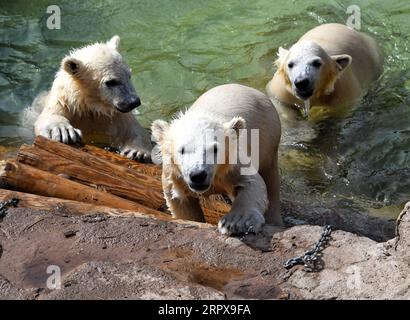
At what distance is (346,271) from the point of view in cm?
362

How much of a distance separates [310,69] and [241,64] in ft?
5.66

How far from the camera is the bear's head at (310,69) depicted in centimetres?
696

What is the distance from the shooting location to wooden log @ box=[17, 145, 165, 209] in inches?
206

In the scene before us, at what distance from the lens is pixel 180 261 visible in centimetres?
382

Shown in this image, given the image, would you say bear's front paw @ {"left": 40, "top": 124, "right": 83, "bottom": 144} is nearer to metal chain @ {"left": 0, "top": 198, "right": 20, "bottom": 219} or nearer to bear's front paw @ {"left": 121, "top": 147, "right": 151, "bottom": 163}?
bear's front paw @ {"left": 121, "top": 147, "right": 151, "bottom": 163}

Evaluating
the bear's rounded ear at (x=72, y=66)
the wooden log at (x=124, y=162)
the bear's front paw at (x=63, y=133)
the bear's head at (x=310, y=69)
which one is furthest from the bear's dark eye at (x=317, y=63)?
the bear's front paw at (x=63, y=133)

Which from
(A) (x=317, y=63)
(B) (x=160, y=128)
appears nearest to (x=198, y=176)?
(B) (x=160, y=128)

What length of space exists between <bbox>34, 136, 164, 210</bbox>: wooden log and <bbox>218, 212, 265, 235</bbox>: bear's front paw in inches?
43.8

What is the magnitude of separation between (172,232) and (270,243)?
1.75 feet

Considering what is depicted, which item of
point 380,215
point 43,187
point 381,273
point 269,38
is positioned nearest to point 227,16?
point 269,38

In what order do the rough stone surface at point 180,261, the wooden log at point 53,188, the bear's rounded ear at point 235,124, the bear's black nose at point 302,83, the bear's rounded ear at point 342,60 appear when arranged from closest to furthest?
the rough stone surface at point 180,261 < the bear's rounded ear at point 235,124 < the wooden log at point 53,188 < the bear's black nose at point 302,83 < the bear's rounded ear at point 342,60

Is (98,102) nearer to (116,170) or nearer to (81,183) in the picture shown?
(116,170)

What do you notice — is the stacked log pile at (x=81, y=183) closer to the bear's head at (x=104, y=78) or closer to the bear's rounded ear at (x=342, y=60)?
the bear's head at (x=104, y=78)

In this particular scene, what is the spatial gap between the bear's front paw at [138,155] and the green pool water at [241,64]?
118 cm
